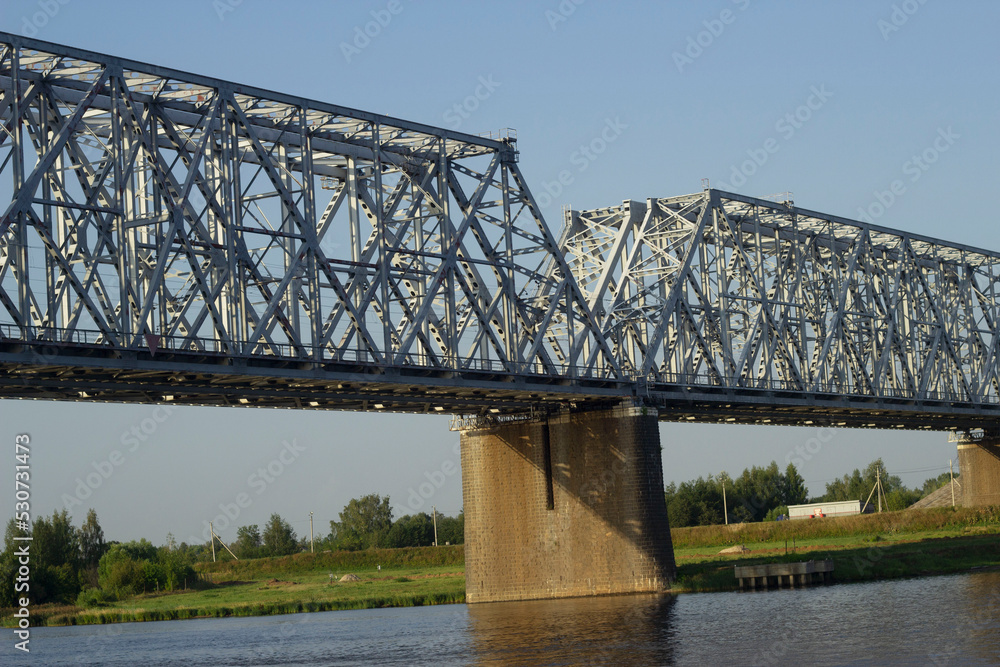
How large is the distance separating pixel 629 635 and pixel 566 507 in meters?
24.4

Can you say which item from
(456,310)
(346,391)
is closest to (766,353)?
(456,310)

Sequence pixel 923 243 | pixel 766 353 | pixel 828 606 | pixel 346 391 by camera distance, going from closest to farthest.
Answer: pixel 828 606
pixel 346 391
pixel 766 353
pixel 923 243

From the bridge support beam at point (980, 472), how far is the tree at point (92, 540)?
79950mm

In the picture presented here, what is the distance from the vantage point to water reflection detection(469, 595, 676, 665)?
148ft

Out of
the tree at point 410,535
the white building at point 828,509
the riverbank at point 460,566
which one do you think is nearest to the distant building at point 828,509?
the white building at point 828,509

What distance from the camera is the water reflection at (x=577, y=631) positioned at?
45.2 metres

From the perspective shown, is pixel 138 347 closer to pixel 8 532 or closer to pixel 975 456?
pixel 8 532

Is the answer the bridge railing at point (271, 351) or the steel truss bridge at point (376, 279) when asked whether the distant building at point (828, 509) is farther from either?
the bridge railing at point (271, 351)

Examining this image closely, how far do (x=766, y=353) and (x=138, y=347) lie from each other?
50.4 m

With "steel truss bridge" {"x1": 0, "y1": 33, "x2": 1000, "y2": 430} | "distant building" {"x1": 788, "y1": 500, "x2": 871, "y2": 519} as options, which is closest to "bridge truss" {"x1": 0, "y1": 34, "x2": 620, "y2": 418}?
"steel truss bridge" {"x1": 0, "y1": 33, "x2": 1000, "y2": 430}

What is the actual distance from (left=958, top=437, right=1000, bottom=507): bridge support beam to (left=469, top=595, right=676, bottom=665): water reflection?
195 ft

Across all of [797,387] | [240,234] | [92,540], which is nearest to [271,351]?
[240,234]

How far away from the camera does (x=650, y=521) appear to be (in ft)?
235

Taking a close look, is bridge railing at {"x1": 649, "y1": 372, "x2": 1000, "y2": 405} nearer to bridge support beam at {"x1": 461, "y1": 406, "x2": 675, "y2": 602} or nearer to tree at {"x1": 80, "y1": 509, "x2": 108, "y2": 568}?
bridge support beam at {"x1": 461, "y1": 406, "x2": 675, "y2": 602}
